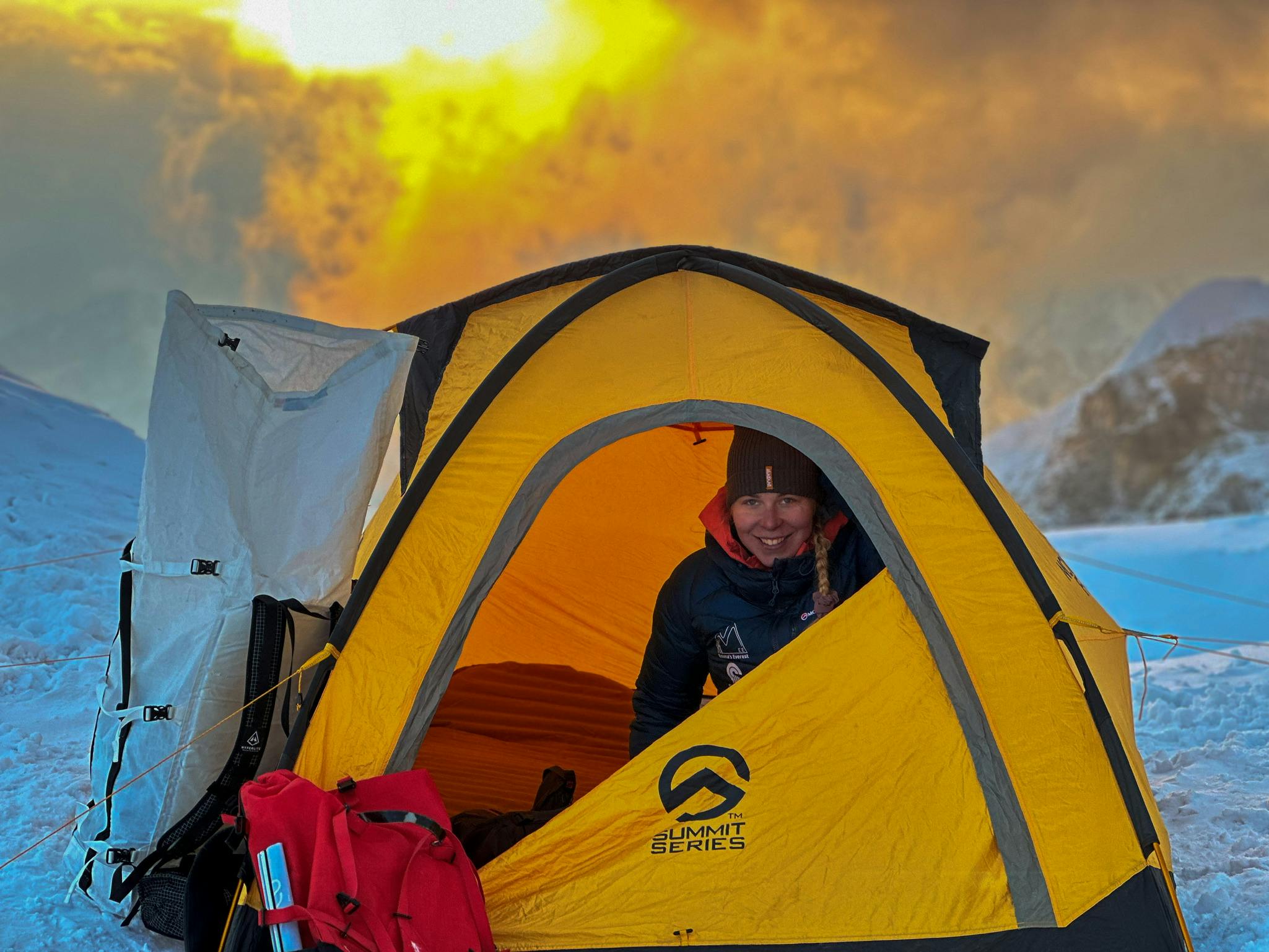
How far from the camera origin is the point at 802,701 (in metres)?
2.43

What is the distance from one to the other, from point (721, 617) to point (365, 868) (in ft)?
3.91

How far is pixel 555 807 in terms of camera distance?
297cm

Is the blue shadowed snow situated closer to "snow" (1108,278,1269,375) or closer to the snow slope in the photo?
the snow slope

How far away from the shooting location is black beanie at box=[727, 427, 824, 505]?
9.26 feet

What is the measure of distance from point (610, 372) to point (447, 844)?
1189mm

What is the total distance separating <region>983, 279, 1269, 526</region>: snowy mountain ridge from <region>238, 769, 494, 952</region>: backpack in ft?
154

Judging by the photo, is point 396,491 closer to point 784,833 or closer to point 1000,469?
point 784,833

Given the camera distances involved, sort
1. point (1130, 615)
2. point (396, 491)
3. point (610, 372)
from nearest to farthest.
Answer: point (610, 372) → point (396, 491) → point (1130, 615)

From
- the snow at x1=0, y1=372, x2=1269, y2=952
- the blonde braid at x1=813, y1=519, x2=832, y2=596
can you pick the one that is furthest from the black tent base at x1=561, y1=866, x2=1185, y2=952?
the blonde braid at x1=813, y1=519, x2=832, y2=596

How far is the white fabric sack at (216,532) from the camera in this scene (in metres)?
2.59

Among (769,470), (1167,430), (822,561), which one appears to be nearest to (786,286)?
(769,470)

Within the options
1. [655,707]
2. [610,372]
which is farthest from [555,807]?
[610,372]

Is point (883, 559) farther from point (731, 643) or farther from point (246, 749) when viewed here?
point (246, 749)

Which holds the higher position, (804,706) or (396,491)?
(396,491)
